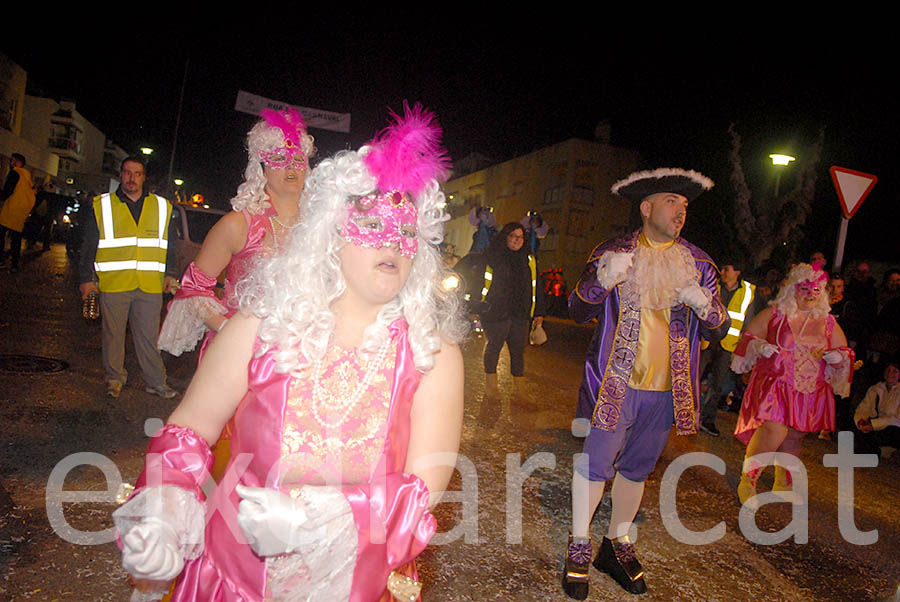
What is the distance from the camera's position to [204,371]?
204 centimetres

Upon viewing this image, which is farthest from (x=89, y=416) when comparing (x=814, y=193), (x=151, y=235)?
(x=814, y=193)

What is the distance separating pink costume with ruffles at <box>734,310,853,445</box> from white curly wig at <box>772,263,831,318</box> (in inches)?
2.5

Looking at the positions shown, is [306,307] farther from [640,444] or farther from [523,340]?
[523,340]

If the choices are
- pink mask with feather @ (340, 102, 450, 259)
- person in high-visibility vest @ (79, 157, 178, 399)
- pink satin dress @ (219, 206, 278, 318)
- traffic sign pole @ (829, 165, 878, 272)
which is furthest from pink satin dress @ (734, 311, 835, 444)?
person in high-visibility vest @ (79, 157, 178, 399)

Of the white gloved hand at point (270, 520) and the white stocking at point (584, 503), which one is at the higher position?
the white gloved hand at point (270, 520)

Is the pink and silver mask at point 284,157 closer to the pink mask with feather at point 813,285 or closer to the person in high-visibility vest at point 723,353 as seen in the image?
the pink mask with feather at point 813,285

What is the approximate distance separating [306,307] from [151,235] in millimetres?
4649

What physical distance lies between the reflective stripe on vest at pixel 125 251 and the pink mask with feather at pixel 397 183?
4.61m

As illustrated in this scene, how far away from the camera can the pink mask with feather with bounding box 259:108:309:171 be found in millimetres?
4168

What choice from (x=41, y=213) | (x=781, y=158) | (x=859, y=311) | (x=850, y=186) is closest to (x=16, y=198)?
(x=41, y=213)

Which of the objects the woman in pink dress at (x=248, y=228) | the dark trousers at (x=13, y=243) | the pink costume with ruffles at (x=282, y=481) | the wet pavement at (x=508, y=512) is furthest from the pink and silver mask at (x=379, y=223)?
the dark trousers at (x=13, y=243)

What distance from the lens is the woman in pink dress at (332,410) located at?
1.79 meters

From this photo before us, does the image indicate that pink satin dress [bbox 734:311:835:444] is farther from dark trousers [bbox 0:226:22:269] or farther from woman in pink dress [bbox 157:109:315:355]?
dark trousers [bbox 0:226:22:269]

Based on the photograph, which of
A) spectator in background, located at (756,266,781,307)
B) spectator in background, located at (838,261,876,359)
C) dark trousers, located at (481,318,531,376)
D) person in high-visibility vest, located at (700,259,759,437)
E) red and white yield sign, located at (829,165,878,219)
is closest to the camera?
red and white yield sign, located at (829,165,878,219)
